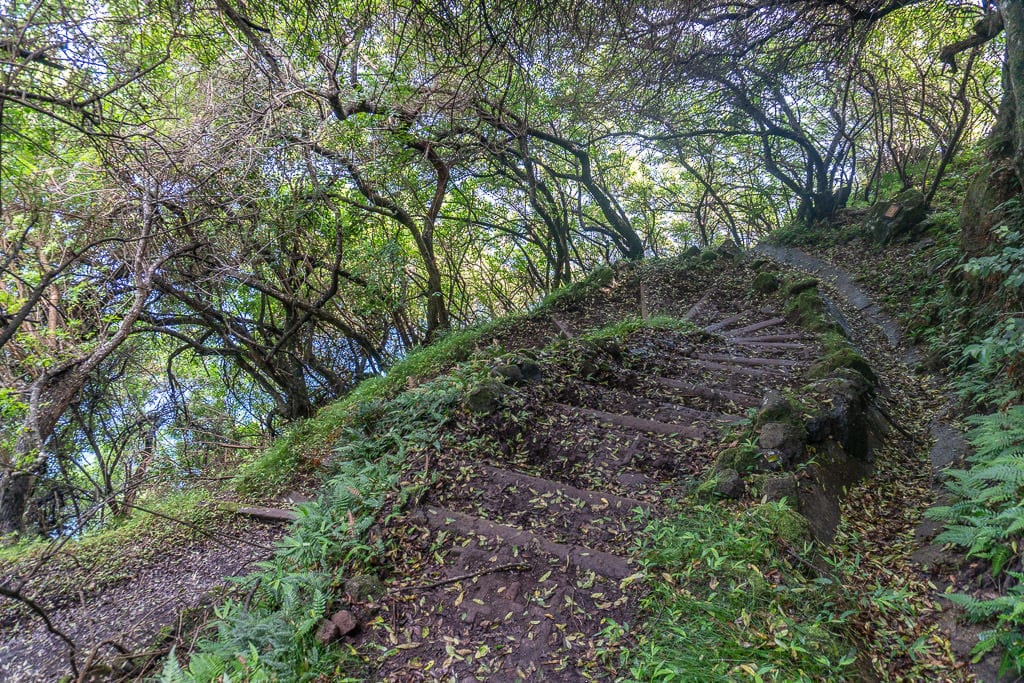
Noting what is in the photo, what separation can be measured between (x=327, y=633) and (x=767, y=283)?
819 centimetres

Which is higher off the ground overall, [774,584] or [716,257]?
[716,257]

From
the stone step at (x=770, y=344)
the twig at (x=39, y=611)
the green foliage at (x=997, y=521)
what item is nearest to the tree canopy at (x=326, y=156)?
the twig at (x=39, y=611)

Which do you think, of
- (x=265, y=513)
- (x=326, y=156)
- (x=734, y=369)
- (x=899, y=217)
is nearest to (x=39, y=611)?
(x=265, y=513)

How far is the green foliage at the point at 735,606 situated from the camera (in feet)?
6.41

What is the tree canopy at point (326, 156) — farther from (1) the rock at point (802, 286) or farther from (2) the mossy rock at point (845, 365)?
(1) the rock at point (802, 286)

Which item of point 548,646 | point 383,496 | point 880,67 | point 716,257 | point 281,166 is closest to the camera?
point 548,646

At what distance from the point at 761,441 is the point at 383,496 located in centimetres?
264

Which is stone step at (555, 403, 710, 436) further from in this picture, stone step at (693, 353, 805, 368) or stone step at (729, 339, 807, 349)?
stone step at (729, 339, 807, 349)

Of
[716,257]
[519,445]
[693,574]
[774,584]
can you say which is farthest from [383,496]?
[716,257]

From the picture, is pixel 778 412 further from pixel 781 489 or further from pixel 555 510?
pixel 555 510

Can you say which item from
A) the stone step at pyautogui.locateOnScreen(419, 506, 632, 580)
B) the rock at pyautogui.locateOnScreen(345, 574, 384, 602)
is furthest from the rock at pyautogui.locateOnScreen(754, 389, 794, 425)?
the rock at pyautogui.locateOnScreen(345, 574, 384, 602)

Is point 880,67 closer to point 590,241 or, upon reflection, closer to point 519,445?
point 590,241

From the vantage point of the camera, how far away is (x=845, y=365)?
178 inches

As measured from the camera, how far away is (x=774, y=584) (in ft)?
7.67
